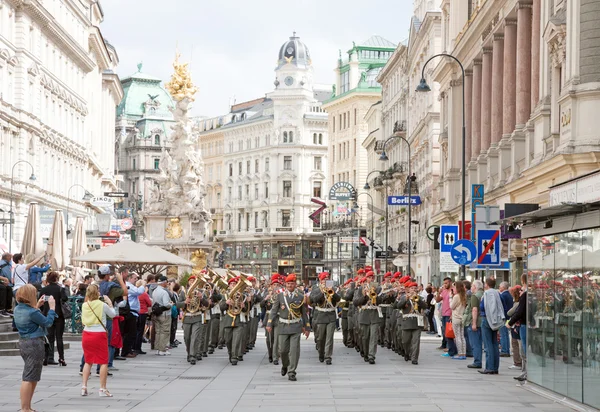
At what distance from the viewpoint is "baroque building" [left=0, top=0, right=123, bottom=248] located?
204 feet

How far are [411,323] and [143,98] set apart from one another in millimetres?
147480

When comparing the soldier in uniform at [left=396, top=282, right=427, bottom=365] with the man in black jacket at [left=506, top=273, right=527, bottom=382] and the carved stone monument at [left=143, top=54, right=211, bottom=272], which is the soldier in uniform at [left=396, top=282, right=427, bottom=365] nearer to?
the man in black jacket at [left=506, top=273, right=527, bottom=382]

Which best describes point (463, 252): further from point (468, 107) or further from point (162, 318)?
point (468, 107)

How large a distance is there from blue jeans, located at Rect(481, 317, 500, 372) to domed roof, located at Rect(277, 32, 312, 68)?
122m

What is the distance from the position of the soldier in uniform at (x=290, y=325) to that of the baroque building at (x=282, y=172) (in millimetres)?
113905

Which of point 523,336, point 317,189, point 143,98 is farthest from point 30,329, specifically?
point 143,98

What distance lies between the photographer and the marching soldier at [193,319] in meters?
25.4

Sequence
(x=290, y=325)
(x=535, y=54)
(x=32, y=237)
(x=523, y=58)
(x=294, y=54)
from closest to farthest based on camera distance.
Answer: (x=290, y=325), (x=535, y=54), (x=32, y=237), (x=523, y=58), (x=294, y=54)

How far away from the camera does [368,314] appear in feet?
85.9

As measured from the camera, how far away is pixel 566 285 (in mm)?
16703

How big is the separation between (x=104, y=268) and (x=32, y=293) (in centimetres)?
737

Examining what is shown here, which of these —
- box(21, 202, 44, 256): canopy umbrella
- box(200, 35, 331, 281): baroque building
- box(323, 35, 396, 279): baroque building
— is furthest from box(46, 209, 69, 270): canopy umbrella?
box(200, 35, 331, 281): baroque building

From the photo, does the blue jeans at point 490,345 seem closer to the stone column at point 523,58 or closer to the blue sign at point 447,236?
the blue sign at point 447,236

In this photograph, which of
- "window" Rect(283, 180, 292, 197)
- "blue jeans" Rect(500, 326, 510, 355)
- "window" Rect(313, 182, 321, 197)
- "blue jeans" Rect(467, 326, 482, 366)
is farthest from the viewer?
"window" Rect(313, 182, 321, 197)
